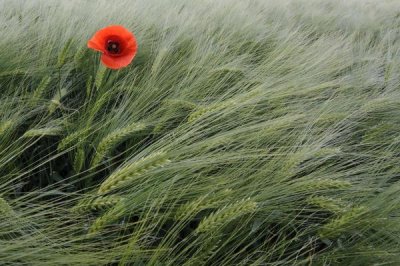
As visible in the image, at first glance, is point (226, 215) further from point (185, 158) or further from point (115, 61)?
point (115, 61)

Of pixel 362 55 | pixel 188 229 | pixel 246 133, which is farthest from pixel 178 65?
pixel 362 55

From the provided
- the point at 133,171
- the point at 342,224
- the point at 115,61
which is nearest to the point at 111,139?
the point at 133,171

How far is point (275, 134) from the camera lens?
1.17m

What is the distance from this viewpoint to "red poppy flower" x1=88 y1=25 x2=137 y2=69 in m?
1.20

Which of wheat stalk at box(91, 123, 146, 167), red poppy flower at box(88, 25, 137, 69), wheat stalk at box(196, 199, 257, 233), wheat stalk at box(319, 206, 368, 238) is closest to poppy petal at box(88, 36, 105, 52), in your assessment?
red poppy flower at box(88, 25, 137, 69)

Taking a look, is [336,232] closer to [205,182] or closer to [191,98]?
[205,182]

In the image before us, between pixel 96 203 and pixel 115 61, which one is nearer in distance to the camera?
pixel 96 203

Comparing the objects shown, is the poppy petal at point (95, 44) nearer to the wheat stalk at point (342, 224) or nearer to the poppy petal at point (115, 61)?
the poppy petal at point (115, 61)

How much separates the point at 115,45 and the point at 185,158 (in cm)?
47

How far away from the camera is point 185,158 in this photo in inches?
40.1

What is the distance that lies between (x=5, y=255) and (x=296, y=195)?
647mm

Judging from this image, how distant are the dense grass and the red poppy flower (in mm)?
47

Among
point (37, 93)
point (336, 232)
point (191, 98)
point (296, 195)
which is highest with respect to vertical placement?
point (37, 93)

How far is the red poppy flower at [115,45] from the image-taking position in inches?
47.1
